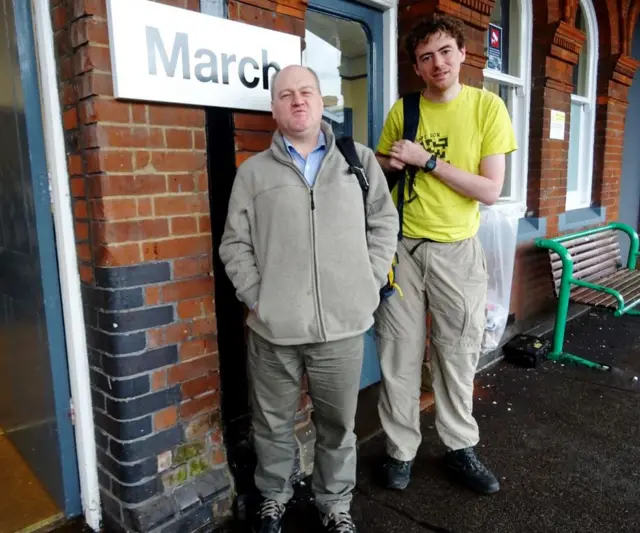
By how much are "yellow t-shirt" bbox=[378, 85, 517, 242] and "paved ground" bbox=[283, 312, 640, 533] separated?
1.22m

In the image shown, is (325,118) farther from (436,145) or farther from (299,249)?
(299,249)

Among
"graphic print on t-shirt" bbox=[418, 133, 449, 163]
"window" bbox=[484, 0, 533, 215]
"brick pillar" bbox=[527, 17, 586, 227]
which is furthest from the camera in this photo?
"brick pillar" bbox=[527, 17, 586, 227]

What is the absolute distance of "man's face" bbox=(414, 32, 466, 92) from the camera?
2369mm

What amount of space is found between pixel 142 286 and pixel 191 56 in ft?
2.95

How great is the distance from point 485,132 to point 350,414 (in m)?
1.37

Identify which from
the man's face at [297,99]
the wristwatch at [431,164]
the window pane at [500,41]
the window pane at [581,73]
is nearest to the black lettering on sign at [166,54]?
the man's face at [297,99]

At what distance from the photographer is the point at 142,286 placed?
2092 mm

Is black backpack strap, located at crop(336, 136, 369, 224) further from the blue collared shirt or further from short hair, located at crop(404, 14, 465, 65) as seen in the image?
short hair, located at crop(404, 14, 465, 65)

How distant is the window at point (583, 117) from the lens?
579cm

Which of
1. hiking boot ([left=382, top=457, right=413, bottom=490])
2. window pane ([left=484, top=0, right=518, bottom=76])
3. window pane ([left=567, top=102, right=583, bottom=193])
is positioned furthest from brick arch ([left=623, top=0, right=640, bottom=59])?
hiking boot ([left=382, top=457, right=413, bottom=490])

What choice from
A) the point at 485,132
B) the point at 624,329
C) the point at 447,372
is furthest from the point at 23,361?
the point at 624,329

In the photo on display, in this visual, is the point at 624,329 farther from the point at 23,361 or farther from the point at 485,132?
the point at 23,361

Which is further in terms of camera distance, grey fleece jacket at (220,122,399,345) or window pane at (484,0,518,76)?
window pane at (484,0,518,76)

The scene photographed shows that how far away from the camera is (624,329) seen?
511 cm
